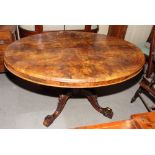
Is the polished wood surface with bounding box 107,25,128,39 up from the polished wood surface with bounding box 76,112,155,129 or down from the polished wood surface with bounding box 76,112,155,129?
down

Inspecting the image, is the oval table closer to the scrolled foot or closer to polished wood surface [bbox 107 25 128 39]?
the scrolled foot

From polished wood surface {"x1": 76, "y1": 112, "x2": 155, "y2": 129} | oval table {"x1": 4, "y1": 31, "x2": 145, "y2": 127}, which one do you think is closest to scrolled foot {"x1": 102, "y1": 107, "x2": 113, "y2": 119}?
oval table {"x1": 4, "y1": 31, "x2": 145, "y2": 127}

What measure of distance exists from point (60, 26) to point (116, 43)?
4.01 ft

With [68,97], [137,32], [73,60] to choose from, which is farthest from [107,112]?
[137,32]

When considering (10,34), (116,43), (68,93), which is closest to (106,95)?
(68,93)

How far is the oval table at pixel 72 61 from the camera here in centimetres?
133

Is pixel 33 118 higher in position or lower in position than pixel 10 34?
lower

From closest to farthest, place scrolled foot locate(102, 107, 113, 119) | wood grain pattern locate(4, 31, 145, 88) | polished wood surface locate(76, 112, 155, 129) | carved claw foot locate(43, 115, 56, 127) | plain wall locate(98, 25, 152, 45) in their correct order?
polished wood surface locate(76, 112, 155, 129) → wood grain pattern locate(4, 31, 145, 88) → carved claw foot locate(43, 115, 56, 127) → scrolled foot locate(102, 107, 113, 119) → plain wall locate(98, 25, 152, 45)

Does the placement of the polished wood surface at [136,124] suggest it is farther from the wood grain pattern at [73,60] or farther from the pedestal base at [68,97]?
the pedestal base at [68,97]

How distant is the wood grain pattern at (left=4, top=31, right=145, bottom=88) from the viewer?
52.3 inches

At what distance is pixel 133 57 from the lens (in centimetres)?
168

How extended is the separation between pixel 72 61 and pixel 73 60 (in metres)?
0.02

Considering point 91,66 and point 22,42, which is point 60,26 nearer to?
point 22,42

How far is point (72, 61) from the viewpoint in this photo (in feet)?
5.03
